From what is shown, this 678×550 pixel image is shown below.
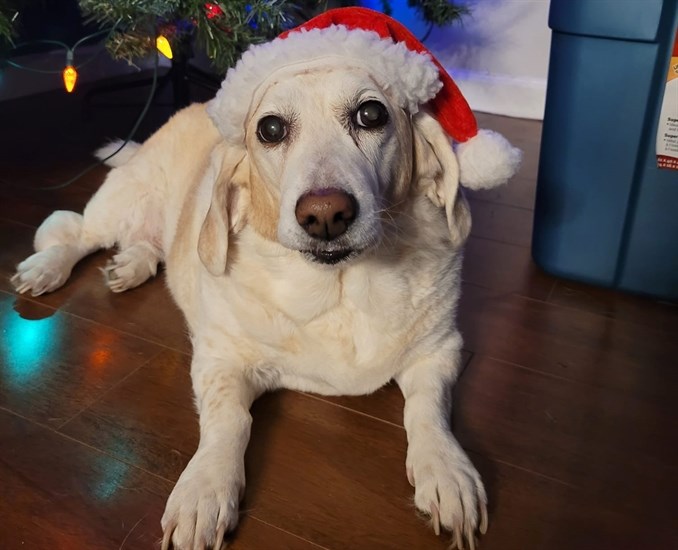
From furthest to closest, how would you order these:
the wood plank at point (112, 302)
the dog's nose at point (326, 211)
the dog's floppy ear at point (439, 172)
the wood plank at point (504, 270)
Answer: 1. the wood plank at point (504, 270)
2. the wood plank at point (112, 302)
3. the dog's floppy ear at point (439, 172)
4. the dog's nose at point (326, 211)

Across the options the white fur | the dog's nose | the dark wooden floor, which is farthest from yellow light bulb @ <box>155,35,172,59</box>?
the dog's nose

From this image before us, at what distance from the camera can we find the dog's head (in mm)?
1073

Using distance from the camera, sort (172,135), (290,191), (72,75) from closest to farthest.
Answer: (290,191) < (172,135) < (72,75)

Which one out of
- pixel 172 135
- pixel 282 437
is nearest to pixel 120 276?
pixel 172 135

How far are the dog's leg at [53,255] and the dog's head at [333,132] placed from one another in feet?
2.88

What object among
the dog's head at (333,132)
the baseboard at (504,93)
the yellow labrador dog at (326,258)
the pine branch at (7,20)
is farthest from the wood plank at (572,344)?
the baseboard at (504,93)

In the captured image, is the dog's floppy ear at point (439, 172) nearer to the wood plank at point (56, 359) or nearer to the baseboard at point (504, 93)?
the wood plank at point (56, 359)

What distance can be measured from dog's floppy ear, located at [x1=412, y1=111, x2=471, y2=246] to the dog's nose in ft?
0.95

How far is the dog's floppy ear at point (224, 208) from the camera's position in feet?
4.33

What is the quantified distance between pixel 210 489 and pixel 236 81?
0.76 m

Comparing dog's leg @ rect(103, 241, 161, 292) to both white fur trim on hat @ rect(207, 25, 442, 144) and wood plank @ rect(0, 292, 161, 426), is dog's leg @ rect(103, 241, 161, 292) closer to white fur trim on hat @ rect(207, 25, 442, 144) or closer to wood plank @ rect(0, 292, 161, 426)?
wood plank @ rect(0, 292, 161, 426)

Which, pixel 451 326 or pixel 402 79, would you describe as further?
pixel 451 326

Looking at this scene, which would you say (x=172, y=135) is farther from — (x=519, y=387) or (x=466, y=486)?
(x=466, y=486)

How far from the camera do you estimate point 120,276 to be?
1873 mm
